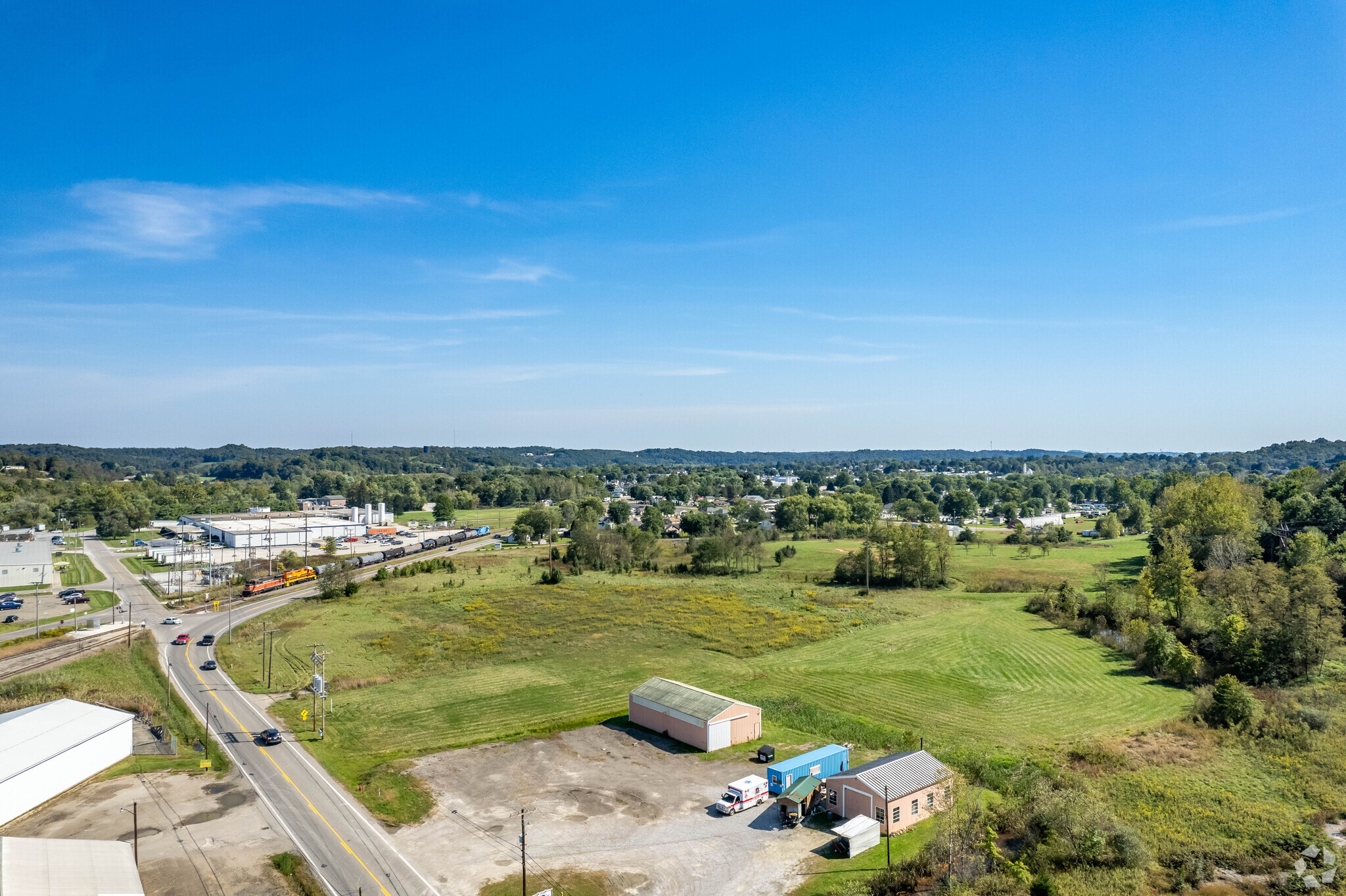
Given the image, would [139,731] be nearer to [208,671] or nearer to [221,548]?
[208,671]

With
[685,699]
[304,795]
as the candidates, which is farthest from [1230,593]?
[304,795]

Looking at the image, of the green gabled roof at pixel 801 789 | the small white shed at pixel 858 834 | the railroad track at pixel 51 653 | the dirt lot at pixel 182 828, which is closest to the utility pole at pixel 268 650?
the railroad track at pixel 51 653

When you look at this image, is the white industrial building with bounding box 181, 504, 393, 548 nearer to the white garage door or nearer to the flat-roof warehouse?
the flat-roof warehouse

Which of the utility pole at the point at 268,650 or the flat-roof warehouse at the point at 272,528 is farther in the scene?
the flat-roof warehouse at the point at 272,528

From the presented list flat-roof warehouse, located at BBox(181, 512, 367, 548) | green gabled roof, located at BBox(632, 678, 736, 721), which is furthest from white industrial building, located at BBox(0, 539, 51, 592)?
green gabled roof, located at BBox(632, 678, 736, 721)

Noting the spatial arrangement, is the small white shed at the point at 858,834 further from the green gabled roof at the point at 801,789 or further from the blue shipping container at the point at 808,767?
the blue shipping container at the point at 808,767

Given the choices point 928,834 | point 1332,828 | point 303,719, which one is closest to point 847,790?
point 928,834

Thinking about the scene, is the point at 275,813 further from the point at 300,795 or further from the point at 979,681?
the point at 979,681
